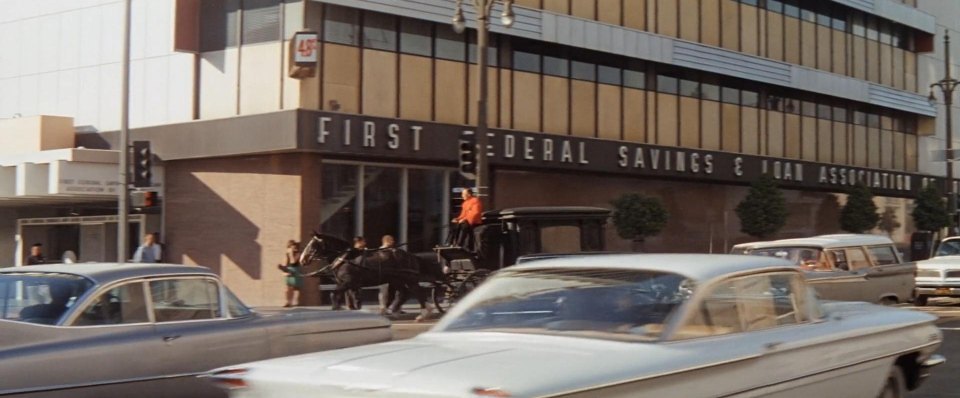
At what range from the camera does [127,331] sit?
7.61 meters

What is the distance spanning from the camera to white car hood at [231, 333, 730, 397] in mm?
4602

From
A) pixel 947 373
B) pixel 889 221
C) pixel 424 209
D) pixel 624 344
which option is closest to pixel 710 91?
pixel 424 209

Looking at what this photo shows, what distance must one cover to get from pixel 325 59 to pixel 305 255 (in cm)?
596

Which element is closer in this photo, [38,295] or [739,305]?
[739,305]

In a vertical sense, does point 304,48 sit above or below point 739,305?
above

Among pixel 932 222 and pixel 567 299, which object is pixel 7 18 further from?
pixel 932 222

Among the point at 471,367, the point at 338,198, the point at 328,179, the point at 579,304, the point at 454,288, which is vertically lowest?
the point at 454,288

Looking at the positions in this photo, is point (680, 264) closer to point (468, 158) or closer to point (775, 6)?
point (468, 158)

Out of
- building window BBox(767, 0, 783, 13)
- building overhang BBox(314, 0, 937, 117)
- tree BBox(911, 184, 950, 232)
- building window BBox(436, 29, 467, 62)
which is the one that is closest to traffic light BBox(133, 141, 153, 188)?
building overhang BBox(314, 0, 937, 117)

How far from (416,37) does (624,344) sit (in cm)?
2215

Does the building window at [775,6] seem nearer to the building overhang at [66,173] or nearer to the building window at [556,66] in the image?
the building window at [556,66]

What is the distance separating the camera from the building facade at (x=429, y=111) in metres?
25.4

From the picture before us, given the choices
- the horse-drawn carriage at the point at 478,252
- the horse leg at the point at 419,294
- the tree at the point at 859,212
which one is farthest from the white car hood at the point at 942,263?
the tree at the point at 859,212

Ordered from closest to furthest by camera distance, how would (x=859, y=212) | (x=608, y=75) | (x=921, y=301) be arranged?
(x=921, y=301), (x=608, y=75), (x=859, y=212)
